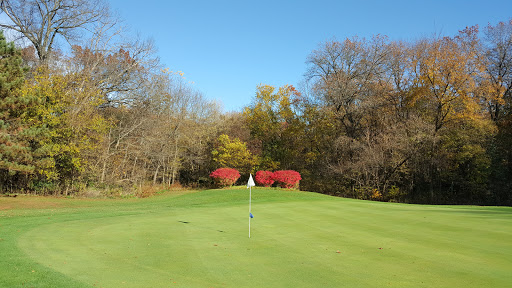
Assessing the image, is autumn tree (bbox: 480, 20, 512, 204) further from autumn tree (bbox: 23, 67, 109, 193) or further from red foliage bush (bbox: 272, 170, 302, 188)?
autumn tree (bbox: 23, 67, 109, 193)

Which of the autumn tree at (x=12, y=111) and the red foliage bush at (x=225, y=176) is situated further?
the red foliage bush at (x=225, y=176)

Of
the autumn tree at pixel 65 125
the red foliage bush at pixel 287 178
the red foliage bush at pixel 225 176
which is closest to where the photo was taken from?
the autumn tree at pixel 65 125

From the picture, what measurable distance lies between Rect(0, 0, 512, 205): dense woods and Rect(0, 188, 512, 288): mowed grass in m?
13.3

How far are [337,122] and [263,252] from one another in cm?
2921

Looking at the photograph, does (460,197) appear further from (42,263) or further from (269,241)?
(42,263)

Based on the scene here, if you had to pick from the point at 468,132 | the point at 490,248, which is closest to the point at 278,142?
the point at 468,132

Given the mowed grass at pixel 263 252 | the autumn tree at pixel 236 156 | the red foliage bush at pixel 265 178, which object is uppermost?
the autumn tree at pixel 236 156

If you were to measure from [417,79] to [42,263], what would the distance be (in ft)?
106

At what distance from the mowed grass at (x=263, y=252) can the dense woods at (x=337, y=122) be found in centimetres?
1327

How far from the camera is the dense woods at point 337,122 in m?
25.3

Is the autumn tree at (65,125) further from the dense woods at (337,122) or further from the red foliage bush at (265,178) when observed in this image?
the red foliage bush at (265,178)

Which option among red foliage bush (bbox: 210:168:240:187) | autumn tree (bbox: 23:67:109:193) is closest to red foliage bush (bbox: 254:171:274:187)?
red foliage bush (bbox: 210:168:240:187)

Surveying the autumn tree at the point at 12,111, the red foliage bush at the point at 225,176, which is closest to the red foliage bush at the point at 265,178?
the red foliage bush at the point at 225,176

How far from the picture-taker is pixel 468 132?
2984cm
